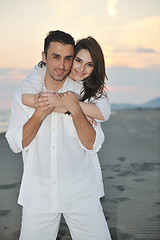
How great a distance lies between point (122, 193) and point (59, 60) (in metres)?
3.44

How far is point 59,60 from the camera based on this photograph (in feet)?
9.52

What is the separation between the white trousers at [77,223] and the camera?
9.18ft

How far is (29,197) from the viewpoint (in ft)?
9.32

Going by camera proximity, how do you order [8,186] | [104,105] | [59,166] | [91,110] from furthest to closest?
1. [8,186]
2. [104,105]
3. [91,110]
4. [59,166]

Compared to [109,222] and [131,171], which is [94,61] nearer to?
[109,222]

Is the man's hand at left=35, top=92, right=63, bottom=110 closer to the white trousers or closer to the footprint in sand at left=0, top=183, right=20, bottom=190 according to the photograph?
the white trousers

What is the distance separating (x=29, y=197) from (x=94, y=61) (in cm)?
151

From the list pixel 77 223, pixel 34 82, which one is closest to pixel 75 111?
pixel 34 82

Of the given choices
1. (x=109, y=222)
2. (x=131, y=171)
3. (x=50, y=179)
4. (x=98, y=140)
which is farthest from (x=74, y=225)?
(x=131, y=171)

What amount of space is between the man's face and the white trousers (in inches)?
46.0

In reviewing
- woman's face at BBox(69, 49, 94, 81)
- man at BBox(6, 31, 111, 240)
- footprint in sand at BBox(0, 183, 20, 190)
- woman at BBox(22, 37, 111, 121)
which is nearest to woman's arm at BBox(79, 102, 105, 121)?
woman at BBox(22, 37, 111, 121)

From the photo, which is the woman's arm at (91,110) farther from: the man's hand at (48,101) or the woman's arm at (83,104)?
the man's hand at (48,101)

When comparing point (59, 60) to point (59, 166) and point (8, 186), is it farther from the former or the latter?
point (8, 186)

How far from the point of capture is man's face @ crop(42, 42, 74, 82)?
2.90m
